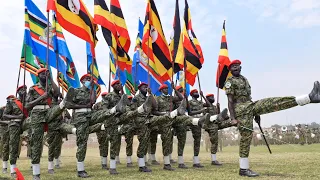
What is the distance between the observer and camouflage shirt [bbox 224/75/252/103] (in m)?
8.04

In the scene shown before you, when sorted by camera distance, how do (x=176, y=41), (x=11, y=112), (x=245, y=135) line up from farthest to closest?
(x=176, y=41)
(x=11, y=112)
(x=245, y=135)

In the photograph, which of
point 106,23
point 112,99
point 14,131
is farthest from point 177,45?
point 14,131

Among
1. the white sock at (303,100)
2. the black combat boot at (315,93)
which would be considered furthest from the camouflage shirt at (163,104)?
the black combat boot at (315,93)

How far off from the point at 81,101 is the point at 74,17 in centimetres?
249

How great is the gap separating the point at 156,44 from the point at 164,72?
3.26 feet

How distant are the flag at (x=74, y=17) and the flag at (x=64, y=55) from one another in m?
1.92

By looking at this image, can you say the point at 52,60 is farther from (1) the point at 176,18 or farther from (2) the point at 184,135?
(2) the point at 184,135

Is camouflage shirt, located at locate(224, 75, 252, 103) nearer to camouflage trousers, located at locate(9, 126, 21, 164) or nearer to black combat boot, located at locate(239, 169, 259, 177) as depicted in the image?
black combat boot, located at locate(239, 169, 259, 177)

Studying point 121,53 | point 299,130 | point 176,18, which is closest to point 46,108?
point 121,53

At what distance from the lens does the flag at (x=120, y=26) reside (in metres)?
10.9

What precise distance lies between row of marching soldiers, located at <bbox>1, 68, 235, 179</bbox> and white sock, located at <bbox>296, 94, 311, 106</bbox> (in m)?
1.90

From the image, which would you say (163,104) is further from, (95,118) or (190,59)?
(95,118)

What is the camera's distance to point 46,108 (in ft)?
26.7

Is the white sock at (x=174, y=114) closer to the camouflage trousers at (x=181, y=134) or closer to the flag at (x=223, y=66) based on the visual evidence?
the camouflage trousers at (x=181, y=134)
